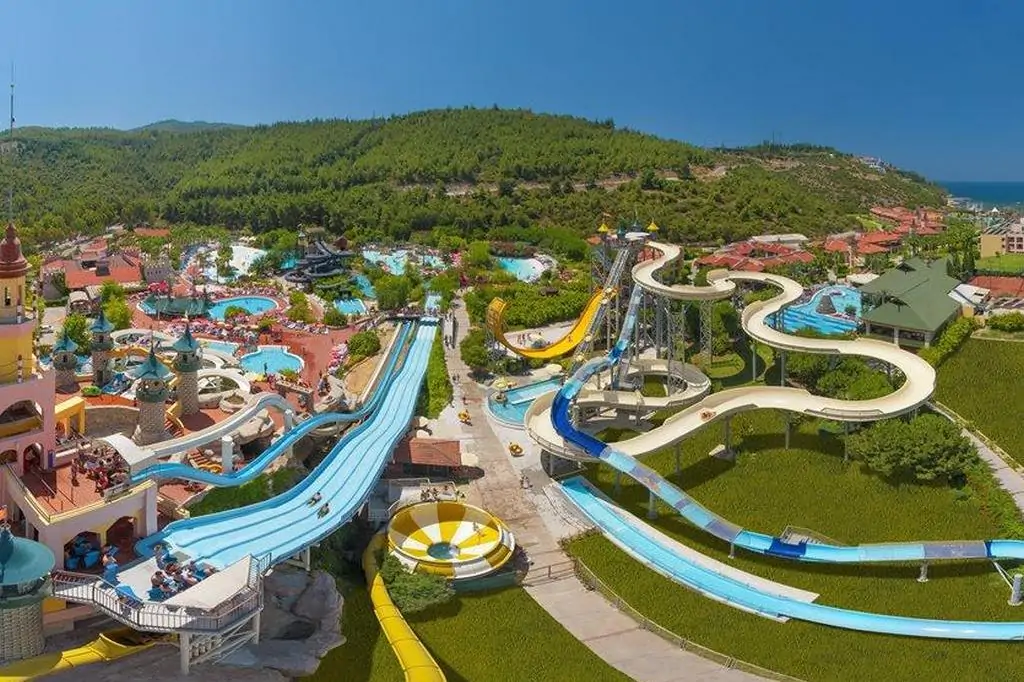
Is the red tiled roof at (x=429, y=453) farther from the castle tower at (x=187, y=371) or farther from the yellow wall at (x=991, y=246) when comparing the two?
the yellow wall at (x=991, y=246)

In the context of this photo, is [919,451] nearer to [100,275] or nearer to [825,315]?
[825,315]

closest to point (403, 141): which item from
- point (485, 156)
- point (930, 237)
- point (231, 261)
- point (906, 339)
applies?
point (485, 156)

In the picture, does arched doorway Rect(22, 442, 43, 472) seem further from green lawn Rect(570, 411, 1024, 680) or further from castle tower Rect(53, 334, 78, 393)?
green lawn Rect(570, 411, 1024, 680)

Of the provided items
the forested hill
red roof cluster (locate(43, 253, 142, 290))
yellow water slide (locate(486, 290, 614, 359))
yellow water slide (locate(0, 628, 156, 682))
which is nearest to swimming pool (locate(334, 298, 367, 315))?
red roof cluster (locate(43, 253, 142, 290))

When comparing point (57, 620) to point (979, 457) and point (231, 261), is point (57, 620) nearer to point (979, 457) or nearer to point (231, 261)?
point (979, 457)

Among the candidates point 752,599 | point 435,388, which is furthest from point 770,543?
point 435,388
